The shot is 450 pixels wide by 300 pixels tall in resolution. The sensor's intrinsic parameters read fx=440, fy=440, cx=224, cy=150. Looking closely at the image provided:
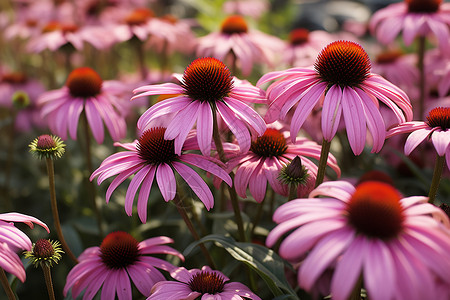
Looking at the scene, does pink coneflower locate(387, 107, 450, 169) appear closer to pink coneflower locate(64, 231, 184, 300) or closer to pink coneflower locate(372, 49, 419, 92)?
pink coneflower locate(64, 231, 184, 300)

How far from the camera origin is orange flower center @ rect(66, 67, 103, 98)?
184 centimetres

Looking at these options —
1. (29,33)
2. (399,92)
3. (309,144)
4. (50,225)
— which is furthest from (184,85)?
(29,33)

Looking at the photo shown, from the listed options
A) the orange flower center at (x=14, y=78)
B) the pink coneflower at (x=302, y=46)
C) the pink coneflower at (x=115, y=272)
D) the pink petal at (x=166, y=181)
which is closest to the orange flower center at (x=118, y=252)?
the pink coneflower at (x=115, y=272)

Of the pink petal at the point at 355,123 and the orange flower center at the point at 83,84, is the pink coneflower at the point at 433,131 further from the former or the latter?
the orange flower center at the point at 83,84

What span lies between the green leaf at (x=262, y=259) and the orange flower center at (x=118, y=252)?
18 centimetres

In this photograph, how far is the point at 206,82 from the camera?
1.24 meters

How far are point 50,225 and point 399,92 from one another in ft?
5.77

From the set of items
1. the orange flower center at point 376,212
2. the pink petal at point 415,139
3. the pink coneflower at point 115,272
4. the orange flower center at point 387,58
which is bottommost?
the pink coneflower at point 115,272

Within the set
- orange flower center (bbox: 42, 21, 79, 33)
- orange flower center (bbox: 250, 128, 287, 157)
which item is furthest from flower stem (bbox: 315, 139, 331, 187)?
orange flower center (bbox: 42, 21, 79, 33)

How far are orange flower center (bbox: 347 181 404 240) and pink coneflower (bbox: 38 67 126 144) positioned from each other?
3.60 ft

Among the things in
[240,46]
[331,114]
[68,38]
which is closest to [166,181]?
[331,114]

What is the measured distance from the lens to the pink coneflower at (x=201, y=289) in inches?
41.6

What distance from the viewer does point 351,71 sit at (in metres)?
1.19

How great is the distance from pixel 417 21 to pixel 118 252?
1.63 metres
